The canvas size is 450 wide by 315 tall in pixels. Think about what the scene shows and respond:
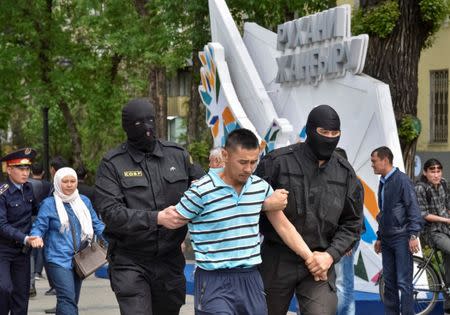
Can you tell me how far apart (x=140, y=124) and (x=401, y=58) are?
917 cm

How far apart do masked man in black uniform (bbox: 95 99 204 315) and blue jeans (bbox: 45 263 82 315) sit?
2496 mm

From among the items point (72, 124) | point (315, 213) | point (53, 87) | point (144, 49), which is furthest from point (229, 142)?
point (72, 124)

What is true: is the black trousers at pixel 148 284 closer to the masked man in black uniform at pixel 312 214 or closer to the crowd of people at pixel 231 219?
the crowd of people at pixel 231 219

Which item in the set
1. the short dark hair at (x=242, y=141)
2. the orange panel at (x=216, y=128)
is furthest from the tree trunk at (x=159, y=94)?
the short dark hair at (x=242, y=141)

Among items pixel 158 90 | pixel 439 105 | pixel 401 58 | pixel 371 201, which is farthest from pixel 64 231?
pixel 439 105

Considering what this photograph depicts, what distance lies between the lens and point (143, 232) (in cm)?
680

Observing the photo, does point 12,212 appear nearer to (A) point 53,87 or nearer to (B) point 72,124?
(A) point 53,87

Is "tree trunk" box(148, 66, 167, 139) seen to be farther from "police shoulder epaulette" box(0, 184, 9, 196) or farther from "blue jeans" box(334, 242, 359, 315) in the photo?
"police shoulder epaulette" box(0, 184, 9, 196)

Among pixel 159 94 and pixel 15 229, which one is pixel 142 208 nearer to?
pixel 15 229

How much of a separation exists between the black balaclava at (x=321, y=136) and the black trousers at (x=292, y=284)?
2.13ft

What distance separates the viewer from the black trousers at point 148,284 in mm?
6902

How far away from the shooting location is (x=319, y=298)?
22.2 ft

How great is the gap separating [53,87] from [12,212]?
1868cm

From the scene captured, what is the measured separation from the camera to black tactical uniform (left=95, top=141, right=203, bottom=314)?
6.88 m
